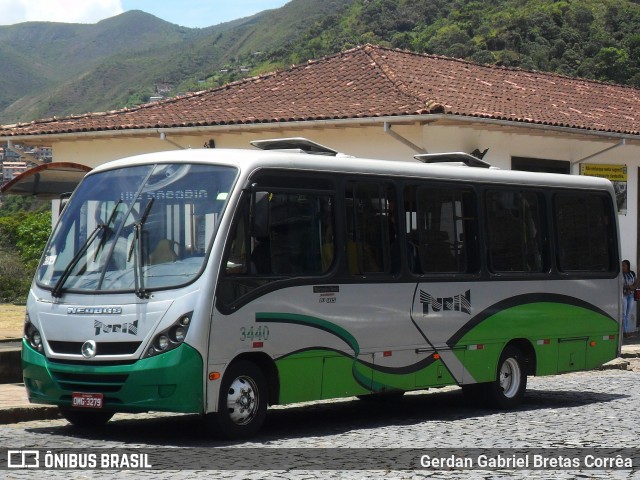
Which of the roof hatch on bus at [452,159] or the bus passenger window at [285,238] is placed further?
the roof hatch on bus at [452,159]

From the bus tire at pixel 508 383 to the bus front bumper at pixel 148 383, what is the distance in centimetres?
491

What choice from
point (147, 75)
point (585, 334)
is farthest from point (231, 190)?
point (147, 75)

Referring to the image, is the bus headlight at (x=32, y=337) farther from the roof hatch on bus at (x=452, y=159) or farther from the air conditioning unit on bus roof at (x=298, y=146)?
the roof hatch on bus at (x=452, y=159)

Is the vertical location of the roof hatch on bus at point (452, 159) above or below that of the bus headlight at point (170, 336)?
above

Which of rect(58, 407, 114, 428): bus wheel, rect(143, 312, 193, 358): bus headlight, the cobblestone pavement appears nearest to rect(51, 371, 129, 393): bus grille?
rect(143, 312, 193, 358): bus headlight

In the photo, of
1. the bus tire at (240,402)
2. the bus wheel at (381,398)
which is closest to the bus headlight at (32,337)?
the bus tire at (240,402)

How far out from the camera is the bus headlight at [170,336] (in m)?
10.7

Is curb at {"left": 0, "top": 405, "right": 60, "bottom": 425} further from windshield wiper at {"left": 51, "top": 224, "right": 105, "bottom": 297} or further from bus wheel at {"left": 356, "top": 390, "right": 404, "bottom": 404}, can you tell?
bus wheel at {"left": 356, "top": 390, "right": 404, "bottom": 404}

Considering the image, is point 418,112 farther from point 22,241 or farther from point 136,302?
point 22,241

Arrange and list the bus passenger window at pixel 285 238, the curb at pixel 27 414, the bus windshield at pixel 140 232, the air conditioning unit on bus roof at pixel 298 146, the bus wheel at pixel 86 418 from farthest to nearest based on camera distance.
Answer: the air conditioning unit on bus roof at pixel 298 146, the curb at pixel 27 414, the bus wheel at pixel 86 418, the bus passenger window at pixel 285 238, the bus windshield at pixel 140 232

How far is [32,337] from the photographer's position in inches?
453

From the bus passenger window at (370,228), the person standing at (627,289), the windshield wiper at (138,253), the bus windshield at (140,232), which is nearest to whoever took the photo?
the windshield wiper at (138,253)

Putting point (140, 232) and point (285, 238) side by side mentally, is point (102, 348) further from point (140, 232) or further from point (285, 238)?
point (285, 238)

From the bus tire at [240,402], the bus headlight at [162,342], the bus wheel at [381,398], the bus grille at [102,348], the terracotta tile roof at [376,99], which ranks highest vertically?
the terracotta tile roof at [376,99]
